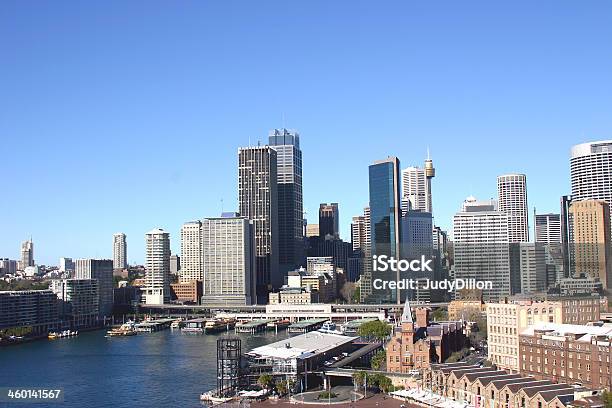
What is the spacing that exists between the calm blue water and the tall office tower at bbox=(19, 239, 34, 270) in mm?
103998

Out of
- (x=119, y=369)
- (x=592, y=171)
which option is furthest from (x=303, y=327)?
(x=592, y=171)

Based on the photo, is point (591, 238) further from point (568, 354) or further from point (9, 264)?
point (9, 264)

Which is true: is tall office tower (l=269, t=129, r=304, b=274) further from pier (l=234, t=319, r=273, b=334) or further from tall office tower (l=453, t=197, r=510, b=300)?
pier (l=234, t=319, r=273, b=334)

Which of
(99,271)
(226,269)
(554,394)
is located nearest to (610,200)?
(226,269)

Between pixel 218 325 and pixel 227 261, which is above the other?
pixel 227 261

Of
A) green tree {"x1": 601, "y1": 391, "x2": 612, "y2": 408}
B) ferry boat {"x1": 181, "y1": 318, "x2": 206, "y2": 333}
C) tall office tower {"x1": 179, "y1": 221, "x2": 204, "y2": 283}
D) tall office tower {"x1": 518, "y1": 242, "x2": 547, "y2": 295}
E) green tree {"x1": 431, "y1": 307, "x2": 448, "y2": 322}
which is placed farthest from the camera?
tall office tower {"x1": 179, "y1": 221, "x2": 204, "y2": 283}

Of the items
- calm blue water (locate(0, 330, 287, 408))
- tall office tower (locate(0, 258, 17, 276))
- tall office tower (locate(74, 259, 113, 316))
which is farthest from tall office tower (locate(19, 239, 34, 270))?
calm blue water (locate(0, 330, 287, 408))

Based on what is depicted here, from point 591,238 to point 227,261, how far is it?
37140mm

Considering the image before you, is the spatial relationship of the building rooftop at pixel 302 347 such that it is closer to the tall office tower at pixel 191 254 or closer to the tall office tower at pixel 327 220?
the tall office tower at pixel 191 254

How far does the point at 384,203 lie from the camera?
88.3 metres

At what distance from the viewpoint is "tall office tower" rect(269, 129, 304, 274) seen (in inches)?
3917

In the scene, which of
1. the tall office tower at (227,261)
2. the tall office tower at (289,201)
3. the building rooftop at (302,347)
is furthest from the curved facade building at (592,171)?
the building rooftop at (302,347)

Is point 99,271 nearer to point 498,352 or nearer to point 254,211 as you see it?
point 254,211

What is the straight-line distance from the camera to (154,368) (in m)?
37.0
